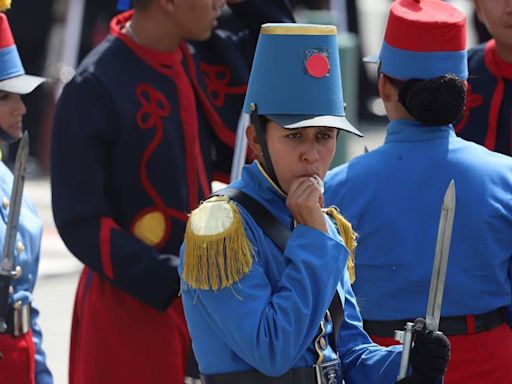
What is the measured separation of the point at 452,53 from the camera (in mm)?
4633

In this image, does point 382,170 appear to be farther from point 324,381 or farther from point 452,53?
point 324,381

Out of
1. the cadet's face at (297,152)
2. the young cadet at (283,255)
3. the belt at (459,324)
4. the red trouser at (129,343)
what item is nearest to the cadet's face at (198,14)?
the red trouser at (129,343)

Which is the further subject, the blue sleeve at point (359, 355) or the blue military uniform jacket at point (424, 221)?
the blue military uniform jacket at point (424, 221)

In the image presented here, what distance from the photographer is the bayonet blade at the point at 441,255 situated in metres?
3.47

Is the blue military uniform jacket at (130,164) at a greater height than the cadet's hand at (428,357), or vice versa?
the cadet's hand at (428,357)

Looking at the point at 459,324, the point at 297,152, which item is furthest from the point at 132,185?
the point at 297,152

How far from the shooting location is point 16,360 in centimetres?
484

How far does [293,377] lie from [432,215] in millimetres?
1116

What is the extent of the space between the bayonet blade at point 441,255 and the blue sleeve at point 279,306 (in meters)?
0.24

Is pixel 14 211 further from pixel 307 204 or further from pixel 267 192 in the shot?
pixel 307 204

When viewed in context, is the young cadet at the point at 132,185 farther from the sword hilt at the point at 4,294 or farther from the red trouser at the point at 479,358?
the red trouser at the point at 479,358

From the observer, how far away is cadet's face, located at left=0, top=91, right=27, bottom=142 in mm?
5062

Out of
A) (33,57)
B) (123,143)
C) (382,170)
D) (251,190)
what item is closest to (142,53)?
(123,143)

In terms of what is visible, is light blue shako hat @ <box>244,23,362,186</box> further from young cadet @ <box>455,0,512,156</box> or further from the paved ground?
the paved ground
